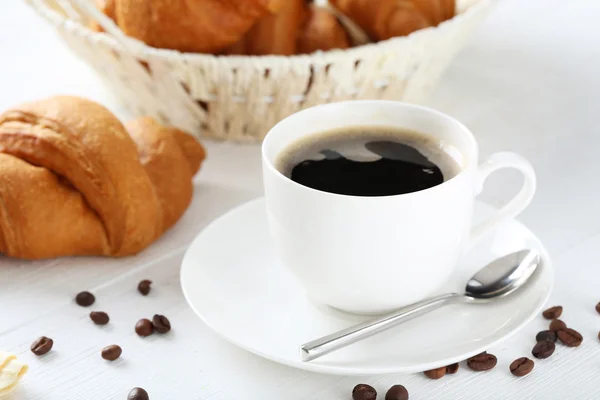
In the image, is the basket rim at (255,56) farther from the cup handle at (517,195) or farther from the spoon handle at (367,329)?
the spoon handle at (367,329)

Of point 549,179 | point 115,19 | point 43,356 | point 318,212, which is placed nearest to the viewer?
point 318,212

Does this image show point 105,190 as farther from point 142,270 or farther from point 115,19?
point 115,19

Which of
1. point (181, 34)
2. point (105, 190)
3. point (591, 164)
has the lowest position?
point (591, 164)

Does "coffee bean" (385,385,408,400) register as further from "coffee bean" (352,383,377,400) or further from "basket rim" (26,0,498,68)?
"basket rim" (26,0,498,68)

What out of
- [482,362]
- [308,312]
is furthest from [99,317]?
[482,362]

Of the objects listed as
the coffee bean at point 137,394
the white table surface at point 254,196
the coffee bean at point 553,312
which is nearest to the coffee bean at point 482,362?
the white table surface at point 254,196

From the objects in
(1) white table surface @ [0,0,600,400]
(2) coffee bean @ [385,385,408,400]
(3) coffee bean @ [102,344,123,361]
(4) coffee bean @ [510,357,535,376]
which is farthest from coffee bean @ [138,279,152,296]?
(4) coffee bean @ [510,357,535,376]

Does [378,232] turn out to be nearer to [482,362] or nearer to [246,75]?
[482,362]

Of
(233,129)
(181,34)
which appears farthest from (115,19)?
(233,129)
